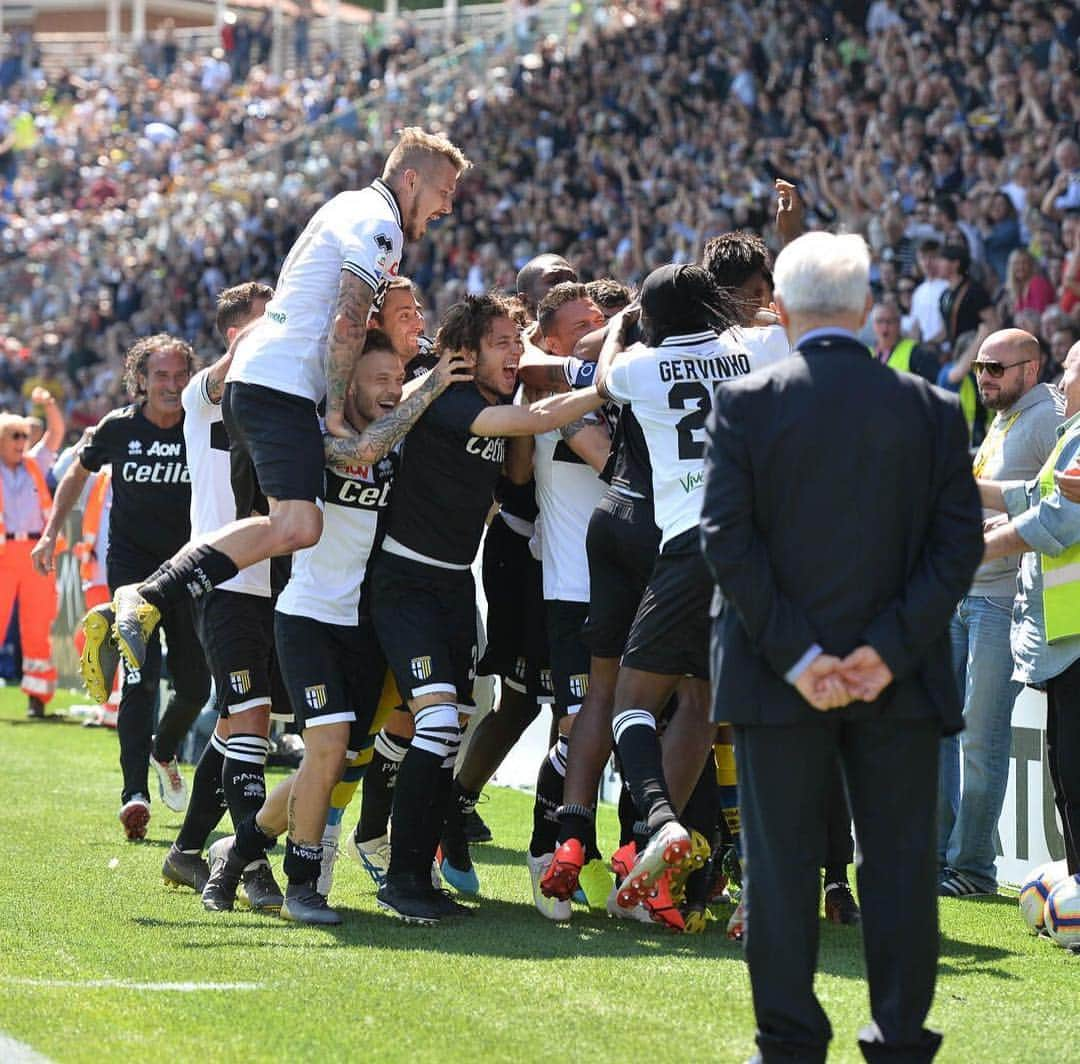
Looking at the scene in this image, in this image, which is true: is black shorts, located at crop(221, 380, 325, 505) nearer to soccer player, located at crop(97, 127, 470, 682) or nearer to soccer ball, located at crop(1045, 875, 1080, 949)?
soccer player, located at crop(97, 127, 470, 682)

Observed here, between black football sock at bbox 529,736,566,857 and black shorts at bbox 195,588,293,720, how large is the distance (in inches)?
43.8

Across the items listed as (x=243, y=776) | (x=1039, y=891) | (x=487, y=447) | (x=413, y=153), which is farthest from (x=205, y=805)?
(x=1039, y=891)

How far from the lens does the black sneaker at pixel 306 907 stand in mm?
6449

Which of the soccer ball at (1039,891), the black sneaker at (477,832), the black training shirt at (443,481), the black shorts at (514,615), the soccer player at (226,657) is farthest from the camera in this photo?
the black sneaker at (477,832)

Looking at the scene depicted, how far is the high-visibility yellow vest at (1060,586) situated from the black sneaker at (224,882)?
3061mm

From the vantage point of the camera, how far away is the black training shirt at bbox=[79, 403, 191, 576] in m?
9.38

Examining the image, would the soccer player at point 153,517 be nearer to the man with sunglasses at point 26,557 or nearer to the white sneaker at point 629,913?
the white sneaker at point 629,913

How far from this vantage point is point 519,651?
296 inches

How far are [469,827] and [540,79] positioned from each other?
67.0 ft

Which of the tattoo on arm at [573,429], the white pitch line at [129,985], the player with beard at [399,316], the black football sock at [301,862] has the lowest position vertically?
the white pitch line at [129,985]

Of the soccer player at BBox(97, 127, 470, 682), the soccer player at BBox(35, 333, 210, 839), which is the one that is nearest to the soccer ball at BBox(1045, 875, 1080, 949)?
the soccer player at BBox(97, 127, 470, 682)

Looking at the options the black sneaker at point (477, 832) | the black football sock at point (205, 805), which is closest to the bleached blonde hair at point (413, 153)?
the black football sock at point (205, 805)

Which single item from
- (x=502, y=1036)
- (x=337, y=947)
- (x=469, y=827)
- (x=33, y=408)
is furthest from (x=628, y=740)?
(x=33, y=408)

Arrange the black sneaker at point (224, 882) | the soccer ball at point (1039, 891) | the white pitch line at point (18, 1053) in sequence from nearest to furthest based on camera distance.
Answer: the white pitch line at point (18, 1053) < the soccer ball at point (1039, 891) < the black sneaker at point (224, 882)
